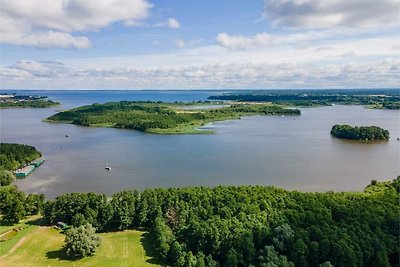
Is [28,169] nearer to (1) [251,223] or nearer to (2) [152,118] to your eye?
(1) [251,223]

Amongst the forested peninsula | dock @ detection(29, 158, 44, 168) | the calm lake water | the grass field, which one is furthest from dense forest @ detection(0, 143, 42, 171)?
the grass field

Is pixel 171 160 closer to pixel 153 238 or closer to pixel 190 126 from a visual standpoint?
pixel 153 238

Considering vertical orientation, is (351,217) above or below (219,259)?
above

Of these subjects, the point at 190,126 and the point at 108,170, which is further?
the point at 190,126

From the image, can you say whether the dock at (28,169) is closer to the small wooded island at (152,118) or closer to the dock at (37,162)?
the dock at (37,162)

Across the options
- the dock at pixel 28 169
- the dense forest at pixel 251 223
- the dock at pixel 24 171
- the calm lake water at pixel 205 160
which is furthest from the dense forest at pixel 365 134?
the dock at pixel 24 171

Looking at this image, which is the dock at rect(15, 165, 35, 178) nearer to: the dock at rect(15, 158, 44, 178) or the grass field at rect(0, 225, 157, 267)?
the dock at rect(15, 158, 44, 178)

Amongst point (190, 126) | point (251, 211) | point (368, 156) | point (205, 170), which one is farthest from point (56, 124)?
point (251, 211)
